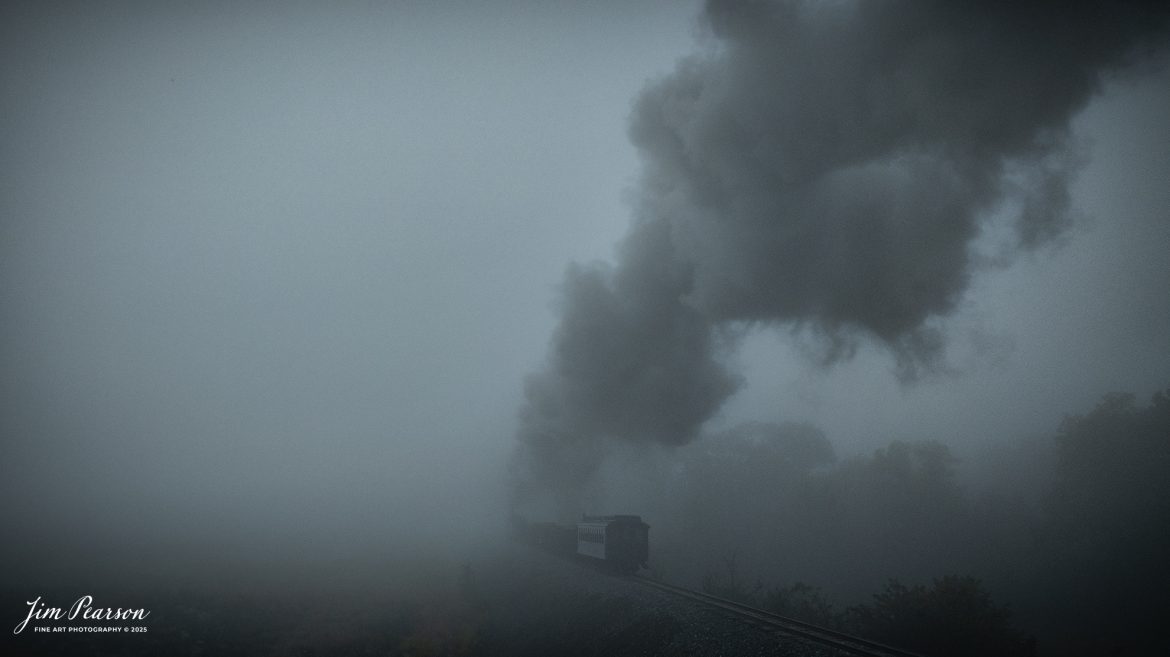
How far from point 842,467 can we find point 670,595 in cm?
3243

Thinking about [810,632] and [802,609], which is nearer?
[810,632]

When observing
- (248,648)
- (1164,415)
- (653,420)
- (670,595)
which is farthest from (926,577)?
(248,648)

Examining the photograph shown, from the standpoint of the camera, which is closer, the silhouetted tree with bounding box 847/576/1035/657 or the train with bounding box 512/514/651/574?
the silhouetted tree with bounding box 847/576/1035/657

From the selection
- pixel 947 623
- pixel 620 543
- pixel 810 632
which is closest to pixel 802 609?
pixel 947 623

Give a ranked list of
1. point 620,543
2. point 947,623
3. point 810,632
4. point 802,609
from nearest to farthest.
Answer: point 810,632 < point 947,623 < point 802,609 < point 620,543

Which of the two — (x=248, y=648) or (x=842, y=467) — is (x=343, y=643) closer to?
(x=248, y=648)

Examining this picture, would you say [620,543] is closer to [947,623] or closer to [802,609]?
[802,609]

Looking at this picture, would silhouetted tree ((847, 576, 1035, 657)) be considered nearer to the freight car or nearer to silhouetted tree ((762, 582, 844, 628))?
silhouetted tree ((762, 582, 844, 628))

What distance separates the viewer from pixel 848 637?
11.3 metres
